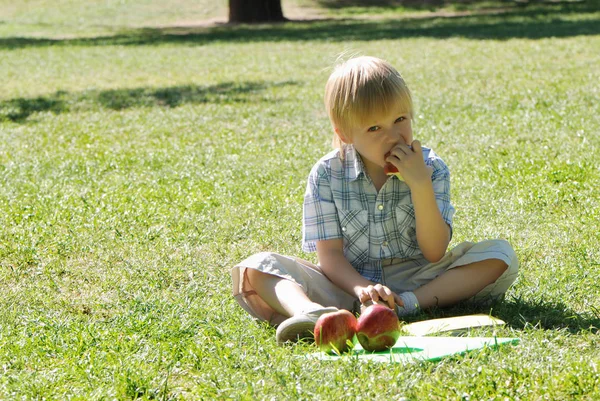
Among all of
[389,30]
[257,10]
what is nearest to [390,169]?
[389,30]

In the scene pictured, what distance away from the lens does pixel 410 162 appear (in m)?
3.84

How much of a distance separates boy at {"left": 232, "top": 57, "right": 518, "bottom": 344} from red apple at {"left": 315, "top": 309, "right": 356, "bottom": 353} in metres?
0.26

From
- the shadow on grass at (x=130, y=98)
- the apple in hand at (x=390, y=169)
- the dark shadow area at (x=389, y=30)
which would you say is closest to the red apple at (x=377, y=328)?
the apple in hand at (x=390, y=169)

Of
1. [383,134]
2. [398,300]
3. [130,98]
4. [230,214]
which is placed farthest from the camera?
[130,98]

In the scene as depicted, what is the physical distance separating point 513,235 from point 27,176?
4065 mm

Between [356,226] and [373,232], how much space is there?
84mm

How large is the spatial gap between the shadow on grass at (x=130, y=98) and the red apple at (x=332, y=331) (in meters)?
7.87

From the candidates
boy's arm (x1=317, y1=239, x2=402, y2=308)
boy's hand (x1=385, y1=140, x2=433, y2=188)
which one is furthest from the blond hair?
boy's arm (x1=317, y1=239, x2=402, y2=308)

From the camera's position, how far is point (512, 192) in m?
6.10

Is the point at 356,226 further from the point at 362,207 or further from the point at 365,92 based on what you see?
the point at 365,92

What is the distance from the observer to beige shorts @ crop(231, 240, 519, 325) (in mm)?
4020

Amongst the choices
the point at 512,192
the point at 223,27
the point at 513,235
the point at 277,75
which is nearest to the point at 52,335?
the point at 513,235

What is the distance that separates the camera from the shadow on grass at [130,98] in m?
11.1

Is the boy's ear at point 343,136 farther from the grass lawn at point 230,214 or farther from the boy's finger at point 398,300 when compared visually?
the grass lawn at point 230,214
